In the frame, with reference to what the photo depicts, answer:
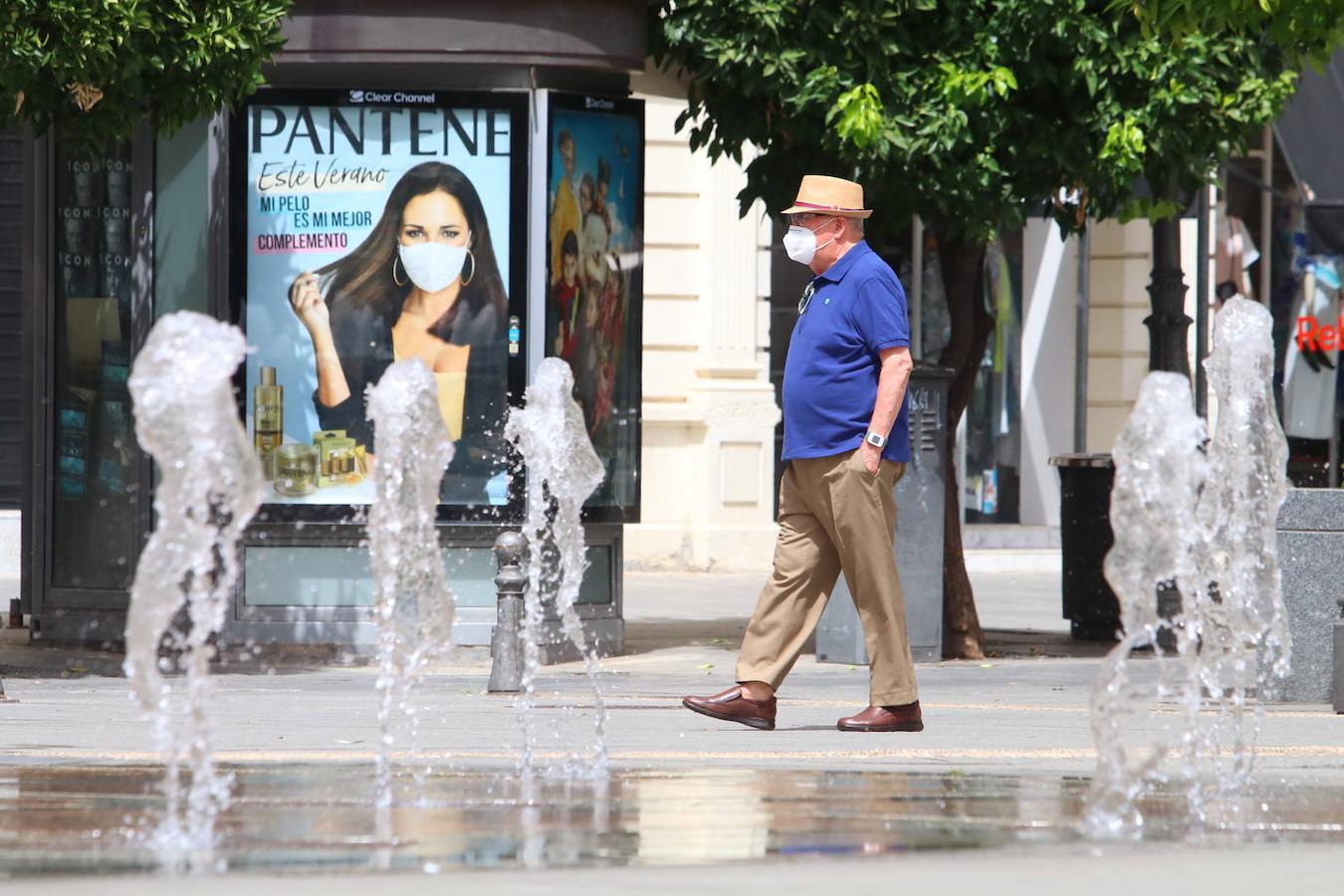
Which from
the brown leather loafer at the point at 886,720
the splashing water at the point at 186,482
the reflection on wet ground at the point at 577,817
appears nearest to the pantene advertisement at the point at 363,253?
the brown leather loafer at the point at 886,720

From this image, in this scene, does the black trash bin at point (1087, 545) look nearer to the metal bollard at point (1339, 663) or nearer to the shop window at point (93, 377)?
the metal bollard at point (1339, 663)

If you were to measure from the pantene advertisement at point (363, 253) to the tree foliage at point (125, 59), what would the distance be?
1182 millimetres

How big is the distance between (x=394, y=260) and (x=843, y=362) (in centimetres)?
435

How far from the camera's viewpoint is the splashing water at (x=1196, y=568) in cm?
585

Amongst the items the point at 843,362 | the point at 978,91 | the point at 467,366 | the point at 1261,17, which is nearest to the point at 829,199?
the point at 843,362

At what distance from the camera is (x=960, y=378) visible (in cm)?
1277

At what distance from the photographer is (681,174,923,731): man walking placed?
7.80m

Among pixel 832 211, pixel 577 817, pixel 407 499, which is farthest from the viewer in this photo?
pixel 832 211

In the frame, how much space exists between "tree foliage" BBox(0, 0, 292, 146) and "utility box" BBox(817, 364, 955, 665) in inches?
143

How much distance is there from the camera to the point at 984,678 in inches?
424

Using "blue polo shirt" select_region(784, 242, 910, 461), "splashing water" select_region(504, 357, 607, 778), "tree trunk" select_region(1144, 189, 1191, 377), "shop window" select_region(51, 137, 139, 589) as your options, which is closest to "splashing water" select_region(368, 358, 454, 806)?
"splashing water" select_region(504, 357, 607, 778)

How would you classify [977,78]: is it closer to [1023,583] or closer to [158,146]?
[158,146]

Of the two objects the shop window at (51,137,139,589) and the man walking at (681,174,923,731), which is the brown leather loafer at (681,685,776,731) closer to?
the man walking at (681,174,923,731)

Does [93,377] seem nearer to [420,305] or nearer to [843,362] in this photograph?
[420,305]
